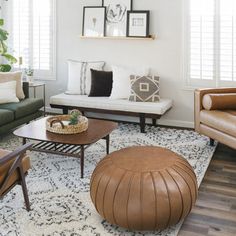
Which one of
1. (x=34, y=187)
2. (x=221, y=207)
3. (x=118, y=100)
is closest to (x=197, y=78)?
(x=118, y=100)

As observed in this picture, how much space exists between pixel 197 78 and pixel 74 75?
1864 millimetres

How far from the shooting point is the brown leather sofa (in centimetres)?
401

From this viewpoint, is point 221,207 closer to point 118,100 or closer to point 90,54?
point 118,100

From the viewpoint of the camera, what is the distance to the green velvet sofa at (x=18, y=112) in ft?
14.9

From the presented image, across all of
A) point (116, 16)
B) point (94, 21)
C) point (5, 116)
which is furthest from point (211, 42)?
point (5, 116)

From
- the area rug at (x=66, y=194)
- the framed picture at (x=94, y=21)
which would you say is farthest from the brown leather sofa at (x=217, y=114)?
the framed picture at (x=94, y=21)

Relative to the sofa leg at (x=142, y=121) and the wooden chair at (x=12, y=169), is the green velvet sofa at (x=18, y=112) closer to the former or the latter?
the sofa leg at (x=142, y=121)

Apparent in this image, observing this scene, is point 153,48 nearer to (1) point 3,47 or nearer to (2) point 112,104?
(2) point 112,104

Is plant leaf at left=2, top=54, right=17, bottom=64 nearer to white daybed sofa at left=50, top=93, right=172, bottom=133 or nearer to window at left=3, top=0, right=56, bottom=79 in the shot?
window at left=3, top=0, right=56, bottom=79

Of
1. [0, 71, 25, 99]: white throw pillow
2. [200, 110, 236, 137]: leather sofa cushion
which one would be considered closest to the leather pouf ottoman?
[200, 110, 236, 137]: leather sofa cushion

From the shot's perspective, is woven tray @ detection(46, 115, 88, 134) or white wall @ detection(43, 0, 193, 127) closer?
woven tray @ detection(46, 115, 88, 134)

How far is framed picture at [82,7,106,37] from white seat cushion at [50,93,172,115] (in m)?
1.02

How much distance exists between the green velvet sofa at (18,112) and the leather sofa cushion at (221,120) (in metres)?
2.28

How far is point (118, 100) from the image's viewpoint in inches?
209
